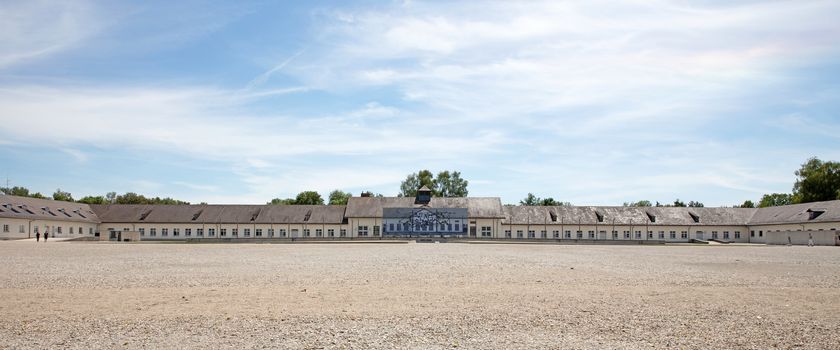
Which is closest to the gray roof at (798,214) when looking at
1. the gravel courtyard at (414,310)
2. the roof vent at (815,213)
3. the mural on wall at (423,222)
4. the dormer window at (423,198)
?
the roof vent at (815,213)

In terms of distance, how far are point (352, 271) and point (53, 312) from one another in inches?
348

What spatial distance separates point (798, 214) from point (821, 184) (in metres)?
14.3

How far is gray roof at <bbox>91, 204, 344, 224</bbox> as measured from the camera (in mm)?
65500

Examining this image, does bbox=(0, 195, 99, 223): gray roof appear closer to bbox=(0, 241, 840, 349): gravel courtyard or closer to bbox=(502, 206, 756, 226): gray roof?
bbox=(502, 206, 756, 226): gray roof

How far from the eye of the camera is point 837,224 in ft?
171

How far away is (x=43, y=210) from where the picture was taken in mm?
57156

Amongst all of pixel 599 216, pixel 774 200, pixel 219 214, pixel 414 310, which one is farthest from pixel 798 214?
pixel 414 310

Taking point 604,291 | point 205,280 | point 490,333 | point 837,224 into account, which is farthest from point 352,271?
point 837,224

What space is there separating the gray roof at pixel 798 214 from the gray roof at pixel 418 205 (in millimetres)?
24506

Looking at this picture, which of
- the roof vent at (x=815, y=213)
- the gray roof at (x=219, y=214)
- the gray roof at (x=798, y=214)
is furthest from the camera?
the gray roof at (x=219, y=214)

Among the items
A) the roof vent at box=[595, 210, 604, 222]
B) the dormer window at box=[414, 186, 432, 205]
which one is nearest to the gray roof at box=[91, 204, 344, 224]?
the dormer window at box=[414, 186, 432, 205]

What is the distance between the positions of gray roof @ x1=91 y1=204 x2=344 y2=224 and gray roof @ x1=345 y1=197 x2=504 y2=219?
1.81 m

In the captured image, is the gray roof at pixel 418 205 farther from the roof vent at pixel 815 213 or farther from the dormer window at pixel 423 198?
the roof vent at pixel 815 213

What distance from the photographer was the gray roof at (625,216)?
66250mm
